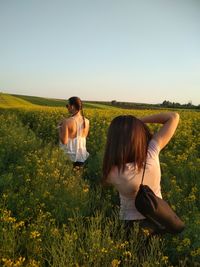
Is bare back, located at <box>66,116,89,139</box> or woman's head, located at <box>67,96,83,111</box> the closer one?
woman's head, located at <box>67,96,83,111</box>

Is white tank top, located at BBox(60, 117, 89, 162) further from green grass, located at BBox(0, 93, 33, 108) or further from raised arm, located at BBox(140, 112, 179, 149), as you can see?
green grass, located at BBox(0, 93, 33, 108)

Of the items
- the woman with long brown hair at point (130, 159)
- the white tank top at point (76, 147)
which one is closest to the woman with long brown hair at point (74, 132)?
the white tank top at point (76, 147)

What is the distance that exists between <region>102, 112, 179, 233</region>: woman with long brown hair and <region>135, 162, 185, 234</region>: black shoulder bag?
0.13 meters

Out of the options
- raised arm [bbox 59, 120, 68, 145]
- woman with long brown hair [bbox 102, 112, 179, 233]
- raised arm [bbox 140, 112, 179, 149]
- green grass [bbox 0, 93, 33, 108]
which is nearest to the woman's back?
woman with long brown hair [bbox 102, 112, 179, 233]

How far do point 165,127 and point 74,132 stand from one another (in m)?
3.40

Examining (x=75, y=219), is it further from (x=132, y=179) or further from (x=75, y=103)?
(x=75, y=103)

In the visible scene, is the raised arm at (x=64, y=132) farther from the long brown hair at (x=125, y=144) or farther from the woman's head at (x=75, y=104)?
the long brown hair at (x=125, y=144)

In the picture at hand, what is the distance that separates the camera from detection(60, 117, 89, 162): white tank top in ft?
24.1

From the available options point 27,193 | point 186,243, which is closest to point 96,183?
point 27,193

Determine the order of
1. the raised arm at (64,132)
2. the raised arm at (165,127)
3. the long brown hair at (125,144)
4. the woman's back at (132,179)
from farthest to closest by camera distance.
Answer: the raised arm at (64,132), the raised arm at (165,127), the woman's back at (132,179), the long brown hair at (125,144)

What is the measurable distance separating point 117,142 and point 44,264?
52.1 inches

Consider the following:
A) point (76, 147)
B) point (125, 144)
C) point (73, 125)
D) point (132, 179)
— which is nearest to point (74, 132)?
point (73, 125)

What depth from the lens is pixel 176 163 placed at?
7996 millimetres

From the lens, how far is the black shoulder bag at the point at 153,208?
3.47 meters
